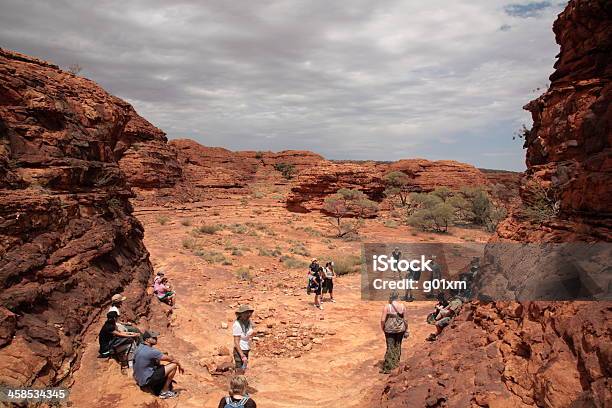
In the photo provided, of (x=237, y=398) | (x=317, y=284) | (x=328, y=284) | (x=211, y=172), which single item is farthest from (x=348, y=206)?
(x=237, y=398)

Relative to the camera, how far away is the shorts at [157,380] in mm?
5328

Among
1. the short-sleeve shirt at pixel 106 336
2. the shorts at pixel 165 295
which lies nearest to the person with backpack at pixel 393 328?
the short-sleeve shirt at pixel 106 336

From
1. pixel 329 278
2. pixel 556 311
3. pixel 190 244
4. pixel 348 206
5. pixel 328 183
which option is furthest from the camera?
pixel 328 183

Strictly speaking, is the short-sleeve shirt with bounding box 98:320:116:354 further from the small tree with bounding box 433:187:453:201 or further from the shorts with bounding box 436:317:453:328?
the small tree with bounding box 433:187:453:201

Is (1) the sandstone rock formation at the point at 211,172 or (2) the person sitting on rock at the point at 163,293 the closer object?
(2) the person sitting on rock at the point at 163,293

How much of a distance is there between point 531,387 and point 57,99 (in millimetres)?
9925

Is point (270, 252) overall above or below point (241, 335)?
below

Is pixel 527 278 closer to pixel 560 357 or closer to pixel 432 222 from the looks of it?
pixel 560 357

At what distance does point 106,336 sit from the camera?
229 inches

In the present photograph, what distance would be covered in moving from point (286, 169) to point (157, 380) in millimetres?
59529

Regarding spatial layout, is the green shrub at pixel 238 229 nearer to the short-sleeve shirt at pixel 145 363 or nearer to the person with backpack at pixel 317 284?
the person with backpack at pixel 317 284

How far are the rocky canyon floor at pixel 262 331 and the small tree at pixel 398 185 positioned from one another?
22.3 meters

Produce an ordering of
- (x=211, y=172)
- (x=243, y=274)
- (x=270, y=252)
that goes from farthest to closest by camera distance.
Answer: (x=211, y=172) → (x=270, y=252) → (x=243, y=274)

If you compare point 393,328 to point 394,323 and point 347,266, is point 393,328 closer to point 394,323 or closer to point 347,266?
point 394,323
